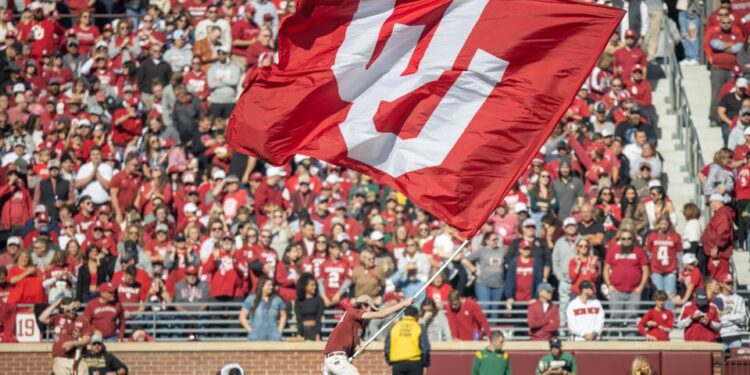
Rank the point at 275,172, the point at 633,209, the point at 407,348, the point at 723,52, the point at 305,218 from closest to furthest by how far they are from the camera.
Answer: the point at 407,348
the point at 633,209
the point at 305,218
the point at 275,172
the point at 723,52

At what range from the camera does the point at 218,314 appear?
2591 centimetres

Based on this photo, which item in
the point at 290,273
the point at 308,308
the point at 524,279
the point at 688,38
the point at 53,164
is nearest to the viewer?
the point at 308,308

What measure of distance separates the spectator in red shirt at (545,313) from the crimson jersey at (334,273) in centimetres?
261

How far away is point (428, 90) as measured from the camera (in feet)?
56.0

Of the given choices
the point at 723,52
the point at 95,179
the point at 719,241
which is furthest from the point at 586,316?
the point at 95,179

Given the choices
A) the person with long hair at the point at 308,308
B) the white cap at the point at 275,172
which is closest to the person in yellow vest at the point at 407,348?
the person with long hair at the point at 308,308

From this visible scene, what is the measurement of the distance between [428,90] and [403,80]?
0.87 feet

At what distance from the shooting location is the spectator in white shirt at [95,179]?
95.3ft

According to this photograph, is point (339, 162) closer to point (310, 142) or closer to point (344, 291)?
point (310, 142)

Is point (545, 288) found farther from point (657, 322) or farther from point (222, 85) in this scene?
point (222, 85)

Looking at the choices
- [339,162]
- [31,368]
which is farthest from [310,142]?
[31,368]

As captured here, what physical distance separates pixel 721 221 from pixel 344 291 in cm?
522

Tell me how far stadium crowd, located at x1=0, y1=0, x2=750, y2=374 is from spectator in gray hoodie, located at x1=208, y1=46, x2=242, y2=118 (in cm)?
3

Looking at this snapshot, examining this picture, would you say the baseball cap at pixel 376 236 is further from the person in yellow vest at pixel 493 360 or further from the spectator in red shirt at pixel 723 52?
the spectator in red shirt at pixel 723 52
